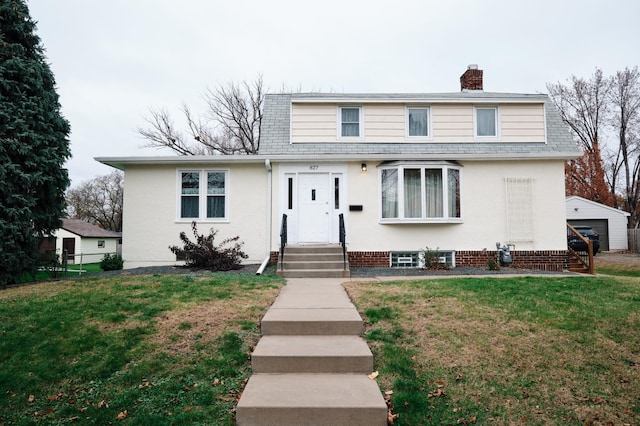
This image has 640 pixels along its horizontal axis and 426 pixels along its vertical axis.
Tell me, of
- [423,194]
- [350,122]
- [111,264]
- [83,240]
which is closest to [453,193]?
[423,194]

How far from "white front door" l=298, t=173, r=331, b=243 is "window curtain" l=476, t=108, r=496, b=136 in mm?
5465

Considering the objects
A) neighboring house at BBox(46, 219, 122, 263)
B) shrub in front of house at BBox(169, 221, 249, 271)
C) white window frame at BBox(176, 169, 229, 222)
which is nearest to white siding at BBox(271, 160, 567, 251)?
shrub in front of house at BBox(169, 221, 249, 271)

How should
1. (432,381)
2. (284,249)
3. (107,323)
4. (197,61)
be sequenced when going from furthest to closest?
(197,61), (284,249), (107,323), (432,381)

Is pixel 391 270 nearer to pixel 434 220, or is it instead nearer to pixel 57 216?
pixel 434 220

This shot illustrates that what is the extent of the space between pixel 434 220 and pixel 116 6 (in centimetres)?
1181

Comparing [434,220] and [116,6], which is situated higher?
[116,6]

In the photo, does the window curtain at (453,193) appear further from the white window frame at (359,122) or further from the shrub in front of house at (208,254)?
the shrub in front of house at (208,254)

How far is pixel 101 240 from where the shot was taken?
110 ft

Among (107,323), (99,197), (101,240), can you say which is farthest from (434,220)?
(99,197)

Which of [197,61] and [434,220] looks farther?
[197,61]

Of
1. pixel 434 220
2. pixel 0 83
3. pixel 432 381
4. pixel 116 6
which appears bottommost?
pixel 432 381

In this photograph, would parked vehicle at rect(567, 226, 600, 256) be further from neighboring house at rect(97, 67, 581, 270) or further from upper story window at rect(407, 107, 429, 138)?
upper story window at rect(407, 107, 429, 138)

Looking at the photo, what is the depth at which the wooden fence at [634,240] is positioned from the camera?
981 inches

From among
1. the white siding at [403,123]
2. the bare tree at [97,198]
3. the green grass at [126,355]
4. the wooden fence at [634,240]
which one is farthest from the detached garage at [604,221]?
the bare tree at [97,198]
